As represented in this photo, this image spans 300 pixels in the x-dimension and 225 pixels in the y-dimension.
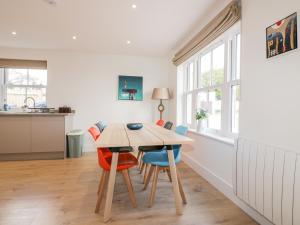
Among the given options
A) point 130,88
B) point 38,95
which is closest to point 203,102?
point 130,88

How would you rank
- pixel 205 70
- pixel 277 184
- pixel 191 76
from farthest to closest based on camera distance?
1. pixel 191 76
2. pixel 205 70
3. pixel 277 184

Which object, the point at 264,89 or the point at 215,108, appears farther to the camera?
the point at 215,108

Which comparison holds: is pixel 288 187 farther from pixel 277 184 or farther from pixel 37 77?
pixel 37 77

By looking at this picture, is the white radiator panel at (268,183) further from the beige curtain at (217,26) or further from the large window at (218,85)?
the beige curtain at (217,26)

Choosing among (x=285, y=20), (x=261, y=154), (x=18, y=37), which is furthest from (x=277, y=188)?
(x=18, y=37)

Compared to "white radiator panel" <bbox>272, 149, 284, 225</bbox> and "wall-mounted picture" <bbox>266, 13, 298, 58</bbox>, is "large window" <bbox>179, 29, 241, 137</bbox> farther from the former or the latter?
"white radiator panel" <bbox>272, 149, 284, 225</bbox>

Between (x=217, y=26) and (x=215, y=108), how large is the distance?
119 centimetres

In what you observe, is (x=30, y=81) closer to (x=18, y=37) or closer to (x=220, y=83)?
(x=18, y=37)

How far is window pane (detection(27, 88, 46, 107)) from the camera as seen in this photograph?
4543 mm

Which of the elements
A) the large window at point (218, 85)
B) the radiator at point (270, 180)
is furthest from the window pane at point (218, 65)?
the radiator at point (270, 180)

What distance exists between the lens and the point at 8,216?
6.15ft

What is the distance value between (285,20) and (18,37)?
14.6 ft

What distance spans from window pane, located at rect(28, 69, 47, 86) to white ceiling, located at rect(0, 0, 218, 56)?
1.94 ft

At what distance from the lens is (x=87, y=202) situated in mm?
2143
